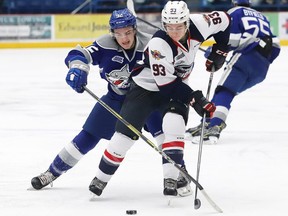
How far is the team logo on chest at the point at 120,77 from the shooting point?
371cm

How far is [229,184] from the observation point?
12.8 feet

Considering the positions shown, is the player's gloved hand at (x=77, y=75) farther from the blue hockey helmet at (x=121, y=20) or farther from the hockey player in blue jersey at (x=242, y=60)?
the hockey player in blue jersey at (x=242, y=60)

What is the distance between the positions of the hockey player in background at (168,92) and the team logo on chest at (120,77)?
0.08 meters

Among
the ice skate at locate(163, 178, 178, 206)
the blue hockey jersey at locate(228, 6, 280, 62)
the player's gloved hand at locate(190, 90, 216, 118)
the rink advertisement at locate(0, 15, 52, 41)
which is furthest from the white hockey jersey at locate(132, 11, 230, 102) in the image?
the rink advertisement at locate(0, 15, 52, 41)

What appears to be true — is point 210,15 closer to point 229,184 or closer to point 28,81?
point 229,184

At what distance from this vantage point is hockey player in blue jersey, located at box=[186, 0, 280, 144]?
5.35m

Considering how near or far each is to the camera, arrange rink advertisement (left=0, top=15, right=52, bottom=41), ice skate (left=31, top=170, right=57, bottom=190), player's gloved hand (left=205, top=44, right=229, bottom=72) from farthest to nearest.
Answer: rink advertisement (left=0, top=15, right=52, bottom=41) < player's gloved hand (left=205, top=44, right=229, bottom=72) < ice skate (left=31, top=170, right=57, bottom=190)

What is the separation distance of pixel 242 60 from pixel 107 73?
6.14 feet

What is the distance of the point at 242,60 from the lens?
541cm

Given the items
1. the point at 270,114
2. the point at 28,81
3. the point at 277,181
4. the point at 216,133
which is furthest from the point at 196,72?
the point at 277,181

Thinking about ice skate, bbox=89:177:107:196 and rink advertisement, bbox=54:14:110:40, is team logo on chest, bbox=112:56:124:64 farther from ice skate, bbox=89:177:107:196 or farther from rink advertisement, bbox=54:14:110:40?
rink advertisement, bbox=54:14:110:40

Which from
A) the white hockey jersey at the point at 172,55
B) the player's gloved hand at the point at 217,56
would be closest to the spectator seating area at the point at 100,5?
the player's gloved hand at the point at 217,56

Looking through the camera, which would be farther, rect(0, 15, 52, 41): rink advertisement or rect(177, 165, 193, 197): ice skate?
rect(0, 15, 52, 41): rink advertisement

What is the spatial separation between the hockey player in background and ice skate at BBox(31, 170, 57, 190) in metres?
0.31
